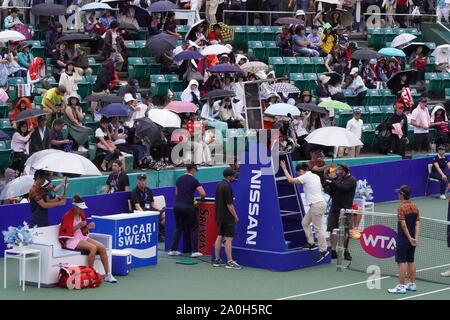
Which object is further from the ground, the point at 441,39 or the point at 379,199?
the point at 441,39

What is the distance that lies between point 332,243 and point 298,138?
270 inches

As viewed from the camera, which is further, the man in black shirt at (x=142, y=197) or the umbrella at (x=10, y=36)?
the umbrella at (x=10, y=36)

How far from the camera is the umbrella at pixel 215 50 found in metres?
30.1

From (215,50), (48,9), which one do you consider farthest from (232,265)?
(48,9)

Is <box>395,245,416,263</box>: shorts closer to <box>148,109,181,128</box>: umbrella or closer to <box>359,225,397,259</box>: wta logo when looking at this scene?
<box>359,225,397,259</box>: wta logo

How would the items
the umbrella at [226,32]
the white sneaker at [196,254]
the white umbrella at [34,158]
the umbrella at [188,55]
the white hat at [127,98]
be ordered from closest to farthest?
1. the white sneaker at [196,254]
2. the white umbrella at [34,158]
3. the white hat at [127,98]
4. the umbrella at [188,55]
5. the umbrella at [226,32]

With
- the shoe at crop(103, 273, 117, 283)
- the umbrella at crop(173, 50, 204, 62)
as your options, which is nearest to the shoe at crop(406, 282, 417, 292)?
the shoe at crop(103, 273, 117, 283)

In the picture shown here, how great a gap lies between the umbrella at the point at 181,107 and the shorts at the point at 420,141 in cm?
705

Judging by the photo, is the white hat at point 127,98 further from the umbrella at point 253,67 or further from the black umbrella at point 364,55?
the black umbrella at point 364,55

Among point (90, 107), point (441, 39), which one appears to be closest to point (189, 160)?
point (90, 107)

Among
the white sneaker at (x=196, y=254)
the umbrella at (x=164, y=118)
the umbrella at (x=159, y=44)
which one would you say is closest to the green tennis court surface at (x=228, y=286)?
the white sneaker at (x=196, y=254)

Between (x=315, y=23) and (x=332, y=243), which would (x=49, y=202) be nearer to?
(x=332, y=243)

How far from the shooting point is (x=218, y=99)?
2872cm

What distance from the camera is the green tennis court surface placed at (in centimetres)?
1891
